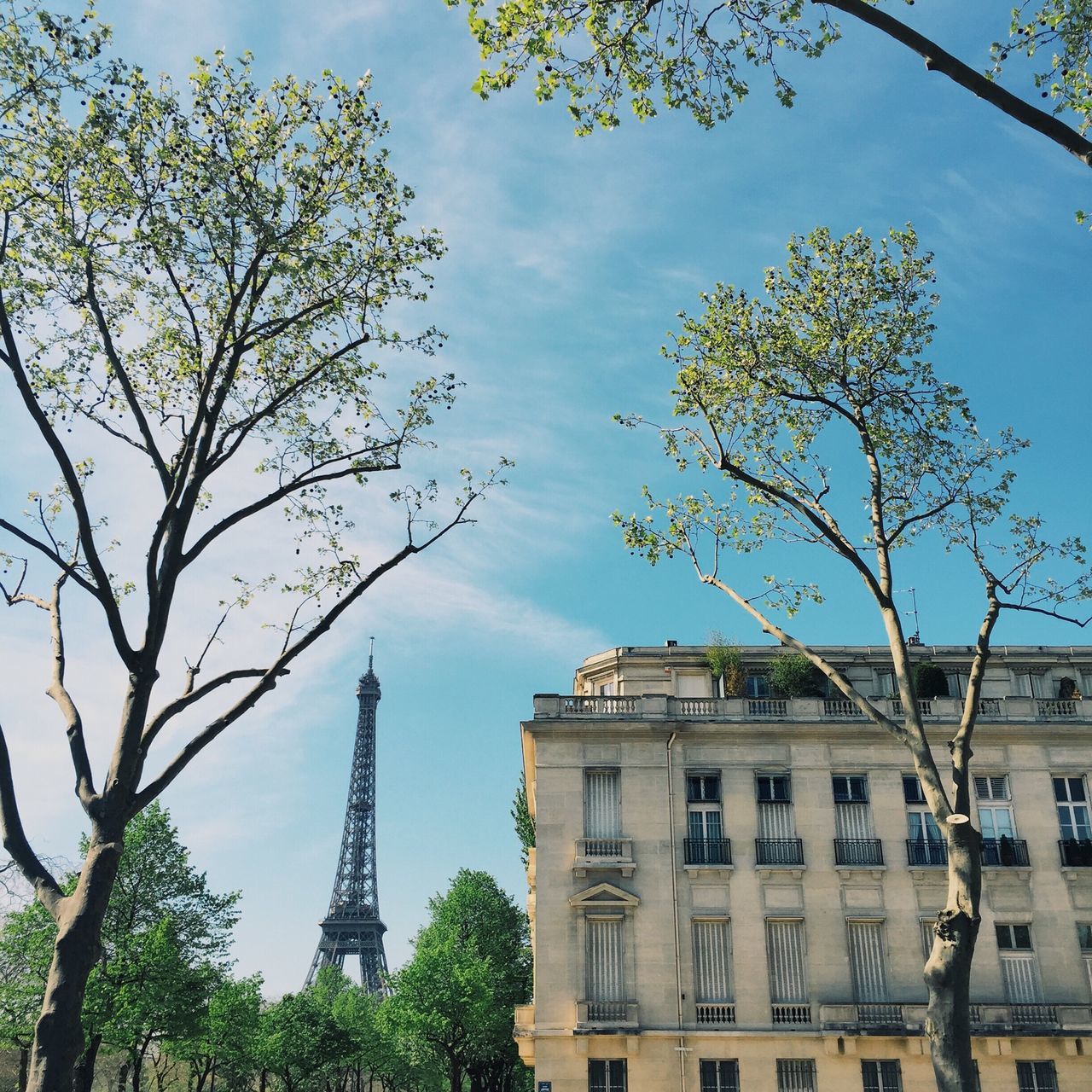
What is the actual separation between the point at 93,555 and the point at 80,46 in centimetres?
596

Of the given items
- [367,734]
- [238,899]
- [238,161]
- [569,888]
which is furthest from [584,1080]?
[367,734]

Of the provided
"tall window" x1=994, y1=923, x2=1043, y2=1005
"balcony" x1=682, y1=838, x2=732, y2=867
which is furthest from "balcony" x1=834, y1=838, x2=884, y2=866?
"tall window" x1=994, y1=923, x2=1043, y2=1005

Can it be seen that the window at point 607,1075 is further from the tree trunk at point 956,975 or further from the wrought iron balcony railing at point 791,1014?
the tree trunk at point 956,975

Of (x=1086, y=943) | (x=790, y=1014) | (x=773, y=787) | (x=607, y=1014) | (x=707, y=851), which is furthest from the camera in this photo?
(x=773, y=787)

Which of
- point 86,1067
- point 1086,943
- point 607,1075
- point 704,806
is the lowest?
point 86,1067

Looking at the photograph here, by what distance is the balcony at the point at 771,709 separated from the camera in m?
33.3

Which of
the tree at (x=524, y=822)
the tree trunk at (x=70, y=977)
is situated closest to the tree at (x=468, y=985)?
the tree at (x=524, y=822)

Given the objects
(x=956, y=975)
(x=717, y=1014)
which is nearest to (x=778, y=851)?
(x=717, y=1014)

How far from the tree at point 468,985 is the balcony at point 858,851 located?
82.3 ft

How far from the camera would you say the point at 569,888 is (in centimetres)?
3145

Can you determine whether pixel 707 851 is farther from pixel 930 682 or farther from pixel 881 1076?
pixel 930 682

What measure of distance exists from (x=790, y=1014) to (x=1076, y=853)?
1081 centimetres

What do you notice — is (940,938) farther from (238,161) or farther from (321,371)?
(238,161)

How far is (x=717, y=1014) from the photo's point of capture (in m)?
30.0
